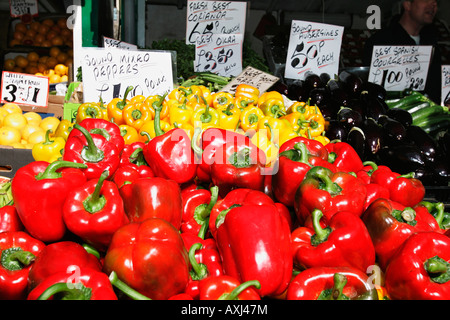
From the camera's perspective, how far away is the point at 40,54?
6.96m

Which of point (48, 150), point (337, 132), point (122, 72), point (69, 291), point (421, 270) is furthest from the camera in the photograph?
point (122, 72)

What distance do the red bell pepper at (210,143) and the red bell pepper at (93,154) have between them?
1.49 feet

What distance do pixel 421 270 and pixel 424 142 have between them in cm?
237

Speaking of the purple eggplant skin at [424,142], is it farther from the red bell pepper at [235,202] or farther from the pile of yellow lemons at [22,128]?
the pile of yellow lemons at [22,128]

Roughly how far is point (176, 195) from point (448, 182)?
2.58m

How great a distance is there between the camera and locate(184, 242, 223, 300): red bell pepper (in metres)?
1.51

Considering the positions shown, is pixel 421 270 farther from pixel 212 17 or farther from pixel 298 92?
pixel 212 17

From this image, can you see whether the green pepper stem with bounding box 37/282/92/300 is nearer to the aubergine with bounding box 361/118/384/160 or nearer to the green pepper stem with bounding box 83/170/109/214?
the green pepper stem with bounding box 83/170/109/214

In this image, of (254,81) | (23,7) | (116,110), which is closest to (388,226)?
(116,110)

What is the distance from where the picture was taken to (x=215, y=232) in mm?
1812

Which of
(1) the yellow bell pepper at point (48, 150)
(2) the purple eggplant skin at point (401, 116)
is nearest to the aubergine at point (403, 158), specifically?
(2) the purple eggplant skin at point (401, 116)

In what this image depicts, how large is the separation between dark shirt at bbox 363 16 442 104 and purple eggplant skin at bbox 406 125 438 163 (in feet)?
7.45

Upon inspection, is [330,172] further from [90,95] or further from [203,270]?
[90,95]
